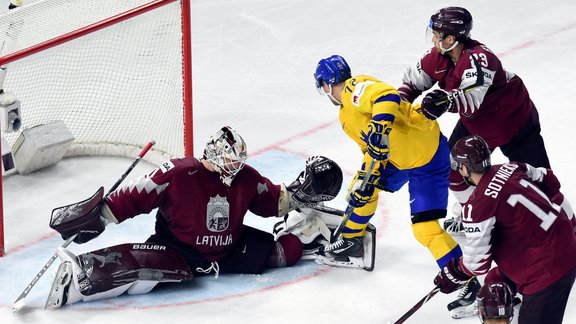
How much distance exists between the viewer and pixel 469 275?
4359mm

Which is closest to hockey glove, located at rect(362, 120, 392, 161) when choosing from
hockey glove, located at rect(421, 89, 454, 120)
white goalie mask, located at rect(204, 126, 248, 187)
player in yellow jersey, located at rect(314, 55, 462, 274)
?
player in yellow jersey, located at rect(314, 55, 462, 274)

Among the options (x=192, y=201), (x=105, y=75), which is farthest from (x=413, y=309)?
(x=105, y=75)

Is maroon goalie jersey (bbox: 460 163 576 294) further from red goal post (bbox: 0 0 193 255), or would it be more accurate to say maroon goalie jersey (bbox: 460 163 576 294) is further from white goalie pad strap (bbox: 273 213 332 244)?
red goal post (bbox: 0 0 193 255)

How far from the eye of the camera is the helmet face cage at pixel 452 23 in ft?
16.6

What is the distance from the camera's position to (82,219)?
497 cm

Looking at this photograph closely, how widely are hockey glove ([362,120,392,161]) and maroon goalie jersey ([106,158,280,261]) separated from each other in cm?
57

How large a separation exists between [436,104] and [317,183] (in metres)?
0.63

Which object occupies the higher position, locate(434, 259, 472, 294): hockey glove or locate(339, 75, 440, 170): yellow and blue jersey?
locate(339, 75, 440, 170): yellow and blue jersey

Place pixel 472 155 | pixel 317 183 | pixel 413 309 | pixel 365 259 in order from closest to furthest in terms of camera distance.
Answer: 1. pixel 472 155
2. pixel 413 309
3. pixel 317 183
4. pixel 365 259

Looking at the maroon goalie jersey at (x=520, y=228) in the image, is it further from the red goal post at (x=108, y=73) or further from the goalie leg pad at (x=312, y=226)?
the red goal post at (x=108, y=73)

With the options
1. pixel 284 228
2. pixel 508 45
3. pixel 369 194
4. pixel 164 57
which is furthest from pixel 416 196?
pixel 508 45

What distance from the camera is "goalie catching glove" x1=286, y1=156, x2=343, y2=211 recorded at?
206 inches

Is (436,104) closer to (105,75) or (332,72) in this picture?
(332,72)

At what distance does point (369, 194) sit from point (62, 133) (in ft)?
6.74
